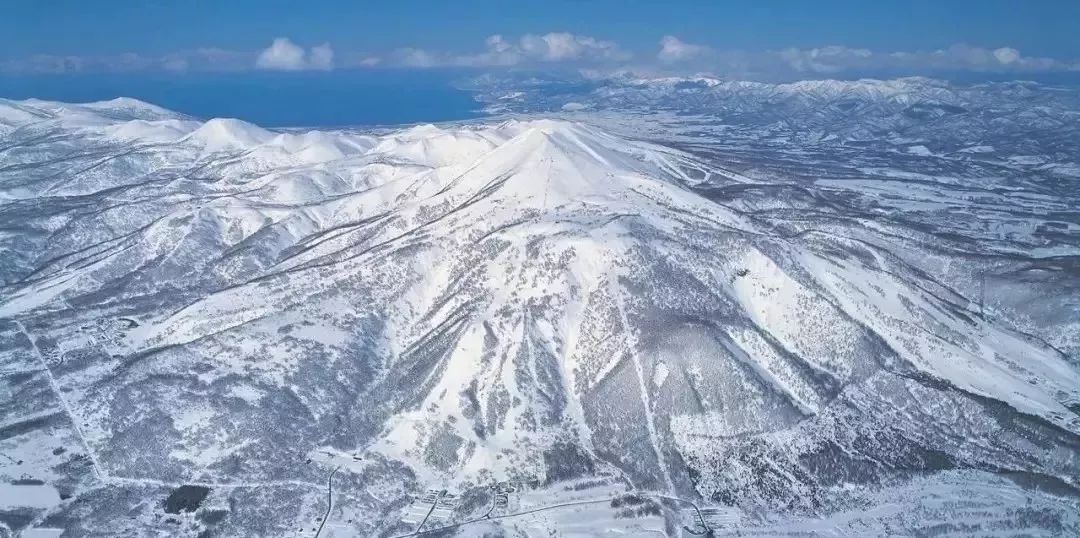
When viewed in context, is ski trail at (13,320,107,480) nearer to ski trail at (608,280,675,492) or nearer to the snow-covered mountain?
the snow-covered mountain

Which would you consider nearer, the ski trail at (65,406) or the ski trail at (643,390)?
the ski trail at (65,406)

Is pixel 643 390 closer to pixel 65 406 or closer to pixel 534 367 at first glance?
pixel 534 367

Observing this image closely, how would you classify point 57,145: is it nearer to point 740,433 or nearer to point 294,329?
point 294,329

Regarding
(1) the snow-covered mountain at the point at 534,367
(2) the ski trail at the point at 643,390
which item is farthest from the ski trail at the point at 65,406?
(2) the ski trail at the point at 643,390

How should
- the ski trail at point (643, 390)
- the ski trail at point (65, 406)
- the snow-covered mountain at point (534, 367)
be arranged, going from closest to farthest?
1. the snow-covered mountain at point (534, 367)
2. the ski trail at point (65, 406)
3. the ski trail at point (643, 390)

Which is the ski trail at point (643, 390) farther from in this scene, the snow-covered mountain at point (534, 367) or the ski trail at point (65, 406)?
the ski trail at point (65, 406)

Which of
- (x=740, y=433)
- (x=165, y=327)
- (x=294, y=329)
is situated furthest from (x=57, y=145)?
(x=740, y=433)

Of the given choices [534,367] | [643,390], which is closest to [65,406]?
[534,367]

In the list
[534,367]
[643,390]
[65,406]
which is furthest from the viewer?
[534,367]
